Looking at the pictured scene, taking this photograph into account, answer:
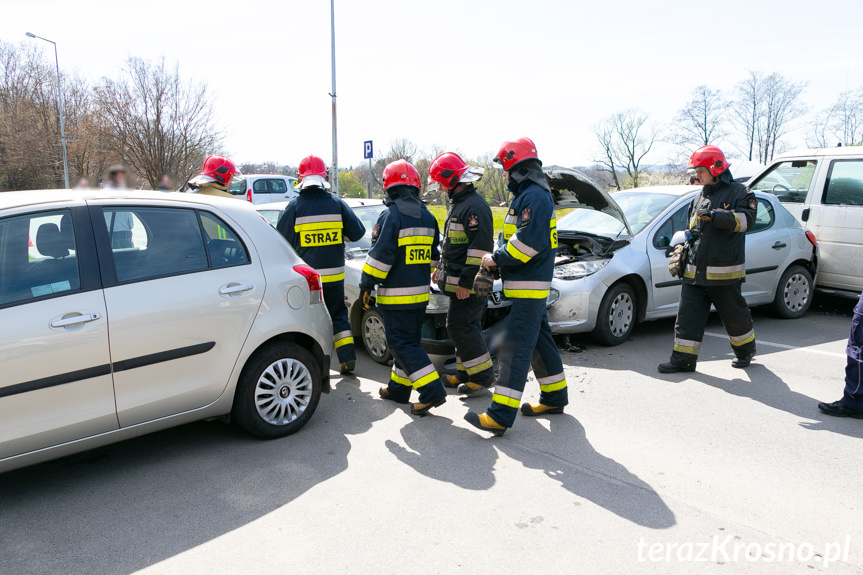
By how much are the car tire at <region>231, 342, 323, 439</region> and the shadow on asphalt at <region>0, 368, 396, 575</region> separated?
0.44 feet

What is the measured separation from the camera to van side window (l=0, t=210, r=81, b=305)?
319 cm

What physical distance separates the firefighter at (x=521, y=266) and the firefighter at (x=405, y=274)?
52 cm

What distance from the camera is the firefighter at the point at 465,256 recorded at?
4.88 meters

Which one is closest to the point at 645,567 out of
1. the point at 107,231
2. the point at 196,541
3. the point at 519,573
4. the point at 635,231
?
the point at 519,573

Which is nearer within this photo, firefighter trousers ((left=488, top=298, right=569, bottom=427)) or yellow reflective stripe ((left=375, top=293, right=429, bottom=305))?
firefighter trousers ((left=488, top=298, right=569, bottom=427))

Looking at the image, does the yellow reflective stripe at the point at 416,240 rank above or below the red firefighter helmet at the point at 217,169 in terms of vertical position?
below

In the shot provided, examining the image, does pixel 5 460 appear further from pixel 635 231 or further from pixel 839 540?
pixel 635 231

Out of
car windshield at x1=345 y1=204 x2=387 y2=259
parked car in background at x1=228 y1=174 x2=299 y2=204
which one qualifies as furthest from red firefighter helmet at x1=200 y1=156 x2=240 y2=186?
parked car in background at x1=228 y1=174 x2=299 y2=204

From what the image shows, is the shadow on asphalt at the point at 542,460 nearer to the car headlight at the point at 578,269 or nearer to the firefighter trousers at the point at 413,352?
the firefighter trousers at the point at 413,352

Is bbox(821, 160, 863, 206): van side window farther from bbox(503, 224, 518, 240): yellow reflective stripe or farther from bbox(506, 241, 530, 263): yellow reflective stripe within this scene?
bbox(506, 241, 530, 263): yellow reflective stripe

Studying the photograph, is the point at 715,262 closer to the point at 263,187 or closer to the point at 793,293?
the point at 793,293

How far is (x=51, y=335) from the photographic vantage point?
3174 mm

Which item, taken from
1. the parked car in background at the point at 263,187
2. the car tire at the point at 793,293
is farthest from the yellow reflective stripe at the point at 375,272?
the parked car in background at the point at 263,187

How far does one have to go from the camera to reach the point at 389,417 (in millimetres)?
4695
